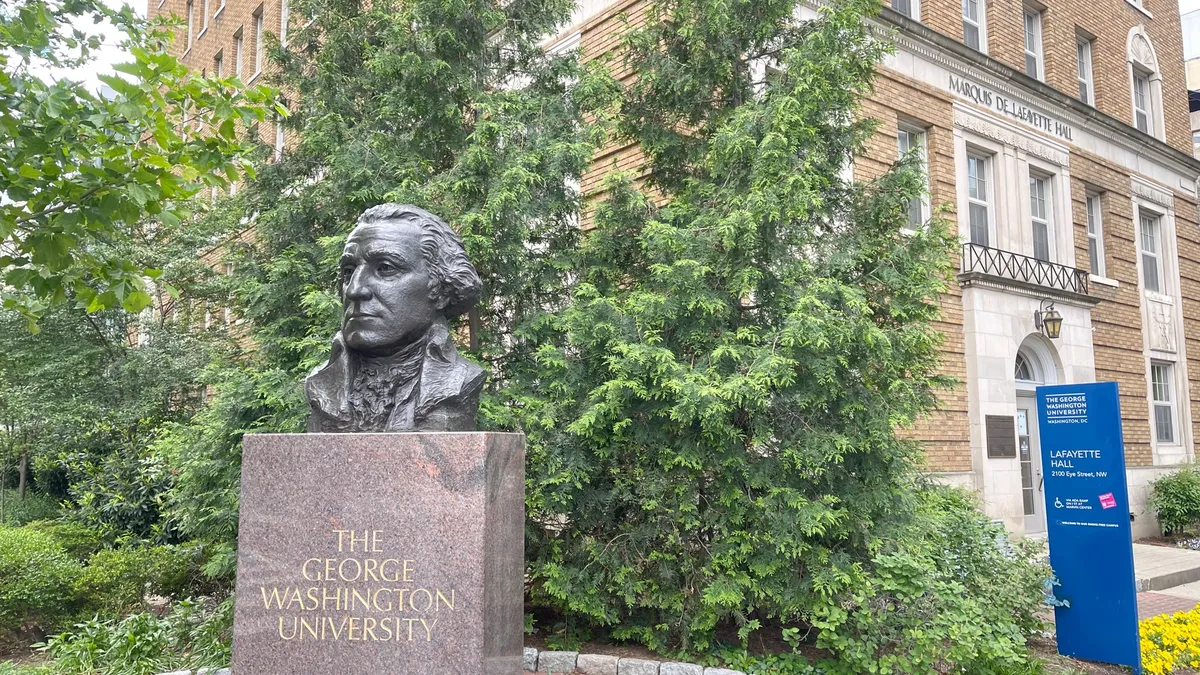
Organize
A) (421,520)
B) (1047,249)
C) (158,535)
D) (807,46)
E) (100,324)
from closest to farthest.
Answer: (421,520) → (807,46) → (158,535) → (100,324) → (1047,249)

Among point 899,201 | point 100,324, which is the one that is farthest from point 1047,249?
point 100,324

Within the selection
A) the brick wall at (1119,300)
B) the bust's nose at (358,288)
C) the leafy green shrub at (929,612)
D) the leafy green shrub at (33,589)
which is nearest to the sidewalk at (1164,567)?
the brick wall at (1119,300)

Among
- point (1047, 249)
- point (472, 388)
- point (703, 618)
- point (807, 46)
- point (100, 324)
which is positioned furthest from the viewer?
point (1047, 249)

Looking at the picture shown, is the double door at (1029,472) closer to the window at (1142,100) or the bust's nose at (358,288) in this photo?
the window at (1142,100)

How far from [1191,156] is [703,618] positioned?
66.7 ft

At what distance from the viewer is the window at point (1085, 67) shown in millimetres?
18641

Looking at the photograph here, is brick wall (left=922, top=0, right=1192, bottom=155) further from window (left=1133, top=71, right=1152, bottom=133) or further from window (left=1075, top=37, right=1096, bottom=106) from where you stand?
window (left=1133, top=71, right=1152, bottom=133)

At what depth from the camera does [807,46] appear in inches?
293

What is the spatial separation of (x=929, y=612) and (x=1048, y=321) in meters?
10.7

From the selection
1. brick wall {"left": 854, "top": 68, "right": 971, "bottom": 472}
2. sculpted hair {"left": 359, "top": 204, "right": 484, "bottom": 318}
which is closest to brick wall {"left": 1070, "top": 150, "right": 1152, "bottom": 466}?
brick wall {"left": 854, "top": 68, "right": 971, "bottom": 472}

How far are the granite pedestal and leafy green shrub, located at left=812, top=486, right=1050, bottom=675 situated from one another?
9.80ft

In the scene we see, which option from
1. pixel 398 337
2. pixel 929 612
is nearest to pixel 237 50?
pixel 398 337

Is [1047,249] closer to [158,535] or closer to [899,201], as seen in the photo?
[899,201]

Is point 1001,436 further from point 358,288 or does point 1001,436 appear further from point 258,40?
point 258,40
